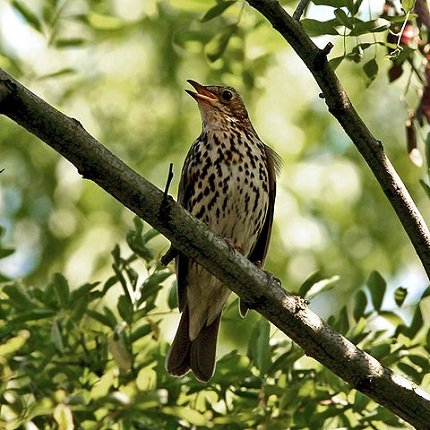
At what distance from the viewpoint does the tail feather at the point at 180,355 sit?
473 centimetres

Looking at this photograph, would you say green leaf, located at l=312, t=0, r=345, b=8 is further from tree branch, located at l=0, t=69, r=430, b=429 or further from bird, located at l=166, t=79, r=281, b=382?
bird, located at l=166, t=79, r=281, b=382

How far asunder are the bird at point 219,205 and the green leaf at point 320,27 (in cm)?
157

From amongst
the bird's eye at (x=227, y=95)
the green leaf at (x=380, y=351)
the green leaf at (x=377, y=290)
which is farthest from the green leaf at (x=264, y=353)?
the bird's eye at (x=227, y=95)

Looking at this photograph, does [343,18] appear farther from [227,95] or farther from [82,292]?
[227,95]

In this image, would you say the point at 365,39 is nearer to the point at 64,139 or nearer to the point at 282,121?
the point at 282,121

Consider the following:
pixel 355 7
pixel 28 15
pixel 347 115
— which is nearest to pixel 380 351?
pixel 347 115

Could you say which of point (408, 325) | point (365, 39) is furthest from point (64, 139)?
point (365, 39)

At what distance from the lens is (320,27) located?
384 cm

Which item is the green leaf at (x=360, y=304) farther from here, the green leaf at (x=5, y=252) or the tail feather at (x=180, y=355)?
the green leaf at (x=5, y=252)

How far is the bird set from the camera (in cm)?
540

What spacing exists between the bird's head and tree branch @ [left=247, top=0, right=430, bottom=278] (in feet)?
7.54

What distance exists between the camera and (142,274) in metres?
5.68

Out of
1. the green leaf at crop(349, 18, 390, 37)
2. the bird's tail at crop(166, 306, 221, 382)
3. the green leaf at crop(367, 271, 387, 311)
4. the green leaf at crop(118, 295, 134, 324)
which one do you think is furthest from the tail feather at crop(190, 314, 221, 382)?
the green leaf at crop(349, 18, 390, 37)

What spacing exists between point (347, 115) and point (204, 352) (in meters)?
1.68
